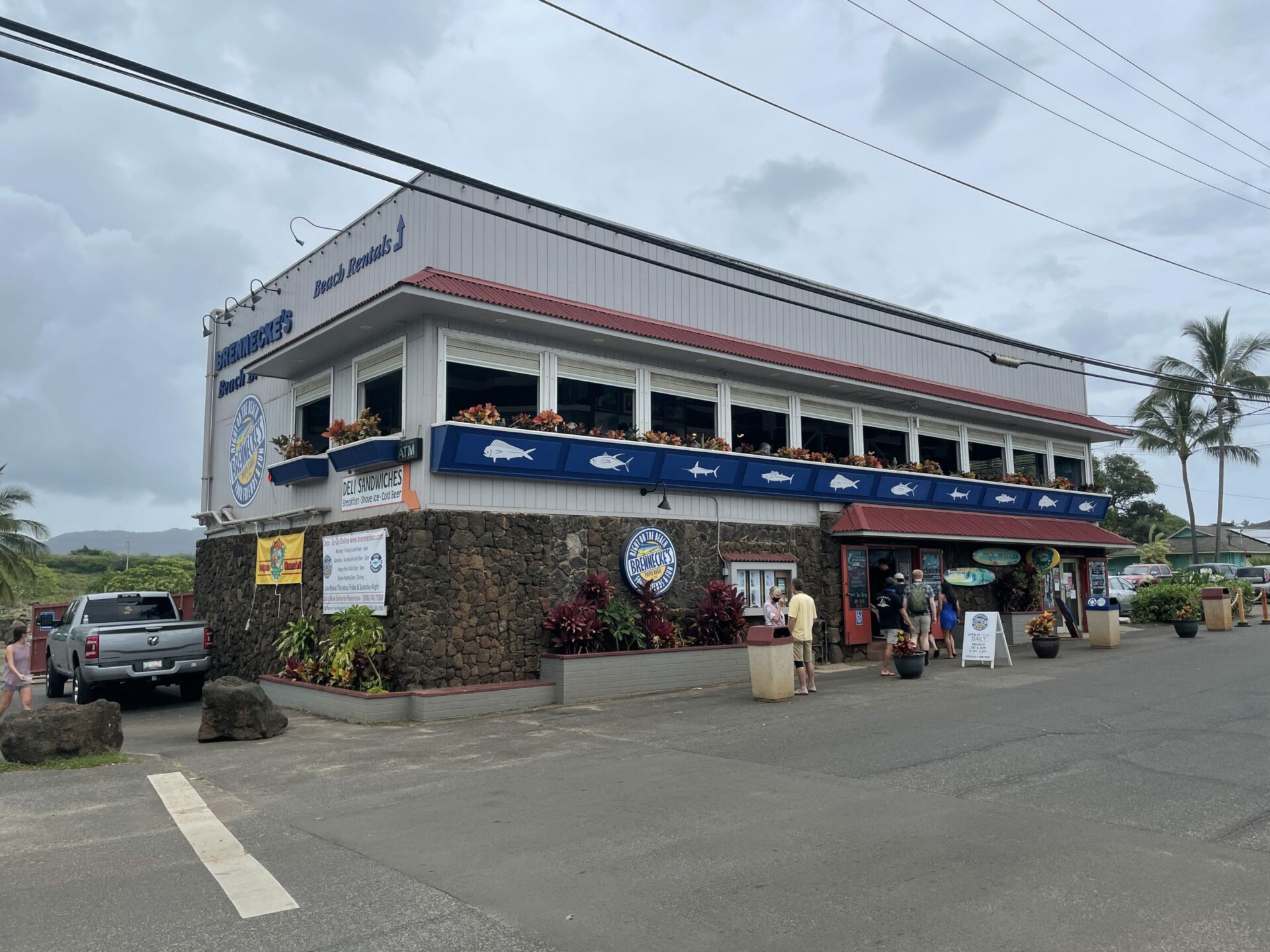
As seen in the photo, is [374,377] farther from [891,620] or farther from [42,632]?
[42,632]

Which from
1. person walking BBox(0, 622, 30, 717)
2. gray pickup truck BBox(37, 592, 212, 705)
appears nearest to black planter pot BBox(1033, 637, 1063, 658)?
gray pickup truck BBox(37, 592, 212, 705)

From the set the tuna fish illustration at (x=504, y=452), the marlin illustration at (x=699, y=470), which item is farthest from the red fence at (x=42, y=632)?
the marlin illustration at (x=699, y=470)

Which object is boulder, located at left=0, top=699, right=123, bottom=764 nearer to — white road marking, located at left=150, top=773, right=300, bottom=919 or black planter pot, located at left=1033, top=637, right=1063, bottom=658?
white road marking, located at left=150, top=773, right=300, bottom=919

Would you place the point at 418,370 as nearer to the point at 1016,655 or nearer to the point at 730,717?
the point at 730,717

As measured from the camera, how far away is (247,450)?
21.1 meters

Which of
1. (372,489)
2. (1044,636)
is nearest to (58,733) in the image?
(372,489)

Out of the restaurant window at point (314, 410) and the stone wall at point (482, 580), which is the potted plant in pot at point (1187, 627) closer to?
the stone wall at point (482, 580)

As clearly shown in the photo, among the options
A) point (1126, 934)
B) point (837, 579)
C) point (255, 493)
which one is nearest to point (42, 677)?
point (255, 493)

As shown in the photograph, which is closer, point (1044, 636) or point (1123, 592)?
point (1044, 636)

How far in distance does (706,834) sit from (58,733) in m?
7.53

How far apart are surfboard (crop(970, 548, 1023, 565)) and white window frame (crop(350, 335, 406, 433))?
559 inches

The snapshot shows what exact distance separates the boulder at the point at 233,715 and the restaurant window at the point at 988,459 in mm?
18144

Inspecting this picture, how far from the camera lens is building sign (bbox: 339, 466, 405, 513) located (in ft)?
48.9

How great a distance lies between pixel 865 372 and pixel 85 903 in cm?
1797
